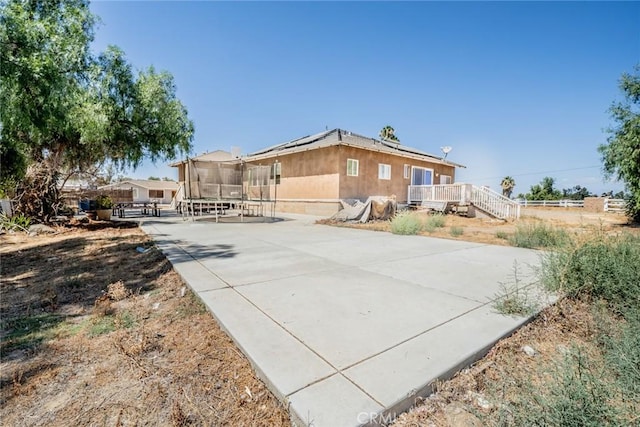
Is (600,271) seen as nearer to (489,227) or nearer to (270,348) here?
(270,348)

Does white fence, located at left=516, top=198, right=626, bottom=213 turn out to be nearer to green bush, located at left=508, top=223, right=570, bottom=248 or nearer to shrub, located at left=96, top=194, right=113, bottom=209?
green bush, located at left=508, top=223, right=570, bottom=248

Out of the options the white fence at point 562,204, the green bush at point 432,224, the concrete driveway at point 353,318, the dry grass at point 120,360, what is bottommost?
the dry grass at point 120,360

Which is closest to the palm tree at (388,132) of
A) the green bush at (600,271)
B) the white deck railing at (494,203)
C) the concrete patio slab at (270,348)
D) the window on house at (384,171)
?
the window on house at (384,171)

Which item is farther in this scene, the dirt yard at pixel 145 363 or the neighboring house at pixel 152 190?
the neighboring house at pixel 152 190

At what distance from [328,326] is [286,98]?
17.1 m

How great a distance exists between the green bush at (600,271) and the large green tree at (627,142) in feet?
41.8

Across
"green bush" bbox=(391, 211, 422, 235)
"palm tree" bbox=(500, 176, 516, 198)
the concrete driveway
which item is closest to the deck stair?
"green bush" bbox=(391, 211, 422, 235)

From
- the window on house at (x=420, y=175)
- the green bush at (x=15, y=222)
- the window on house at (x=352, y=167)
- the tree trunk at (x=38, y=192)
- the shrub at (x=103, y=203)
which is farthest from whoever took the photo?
the window on house at (x=420, y=175)

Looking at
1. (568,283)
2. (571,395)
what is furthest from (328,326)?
(568,283)

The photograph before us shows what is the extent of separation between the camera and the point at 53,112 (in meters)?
5.01

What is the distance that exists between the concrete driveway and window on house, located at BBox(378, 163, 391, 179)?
11.2 m

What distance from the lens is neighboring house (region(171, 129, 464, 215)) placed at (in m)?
13.7

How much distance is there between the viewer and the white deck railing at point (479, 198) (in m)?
13.9

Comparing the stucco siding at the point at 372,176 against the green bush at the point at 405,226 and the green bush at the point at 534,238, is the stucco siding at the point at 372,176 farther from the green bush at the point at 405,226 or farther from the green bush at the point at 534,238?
the green bush at the point at 534,238
